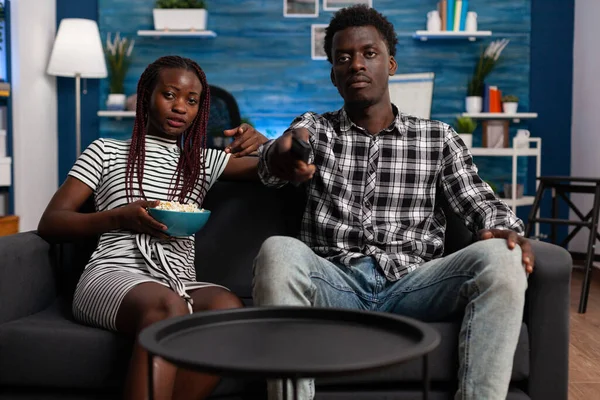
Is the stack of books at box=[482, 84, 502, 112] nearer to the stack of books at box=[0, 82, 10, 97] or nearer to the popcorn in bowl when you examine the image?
the stack of books at box=[0, 82, 10, 97]

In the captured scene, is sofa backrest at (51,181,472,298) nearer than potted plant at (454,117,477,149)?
Yes

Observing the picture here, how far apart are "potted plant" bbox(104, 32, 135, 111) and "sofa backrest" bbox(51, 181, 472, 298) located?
334cm

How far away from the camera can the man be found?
156 centimetres

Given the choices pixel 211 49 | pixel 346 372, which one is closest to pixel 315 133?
pixel 346 372

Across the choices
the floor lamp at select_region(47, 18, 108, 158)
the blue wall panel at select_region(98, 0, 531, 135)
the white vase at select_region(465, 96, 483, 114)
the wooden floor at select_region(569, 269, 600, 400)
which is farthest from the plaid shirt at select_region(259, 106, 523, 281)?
the blue wall panel at select_region(98, 0, 531, 135)

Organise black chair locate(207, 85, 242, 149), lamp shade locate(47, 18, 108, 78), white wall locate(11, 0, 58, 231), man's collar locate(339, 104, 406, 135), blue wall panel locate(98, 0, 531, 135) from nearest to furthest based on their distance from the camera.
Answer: man's collar locate(339, 104, 406, 135)
black chair locate(207, 85, 242, 149)
white wall locate(11, 0, 58, 231)
lamp shade locate(47, 18, 108, 78)
blue wall panel locate(98, 0, 531, 135)

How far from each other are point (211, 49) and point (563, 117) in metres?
2.56

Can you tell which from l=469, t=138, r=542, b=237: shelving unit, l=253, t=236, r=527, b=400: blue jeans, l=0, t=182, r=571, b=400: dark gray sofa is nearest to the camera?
l=253, t=236, r=527, b=400: blue jeans

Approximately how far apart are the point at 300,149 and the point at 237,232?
734 mm

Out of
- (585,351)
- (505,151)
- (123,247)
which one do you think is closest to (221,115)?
(505,151)

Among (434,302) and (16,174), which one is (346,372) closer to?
(434,302)

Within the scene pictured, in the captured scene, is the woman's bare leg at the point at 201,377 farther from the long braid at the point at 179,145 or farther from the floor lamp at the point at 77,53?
the floor lamp at the point at 77,53

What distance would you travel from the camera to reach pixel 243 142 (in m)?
2.00

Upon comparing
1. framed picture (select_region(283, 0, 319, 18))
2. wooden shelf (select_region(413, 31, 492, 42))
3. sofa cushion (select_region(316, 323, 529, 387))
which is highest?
framed picture (select_region(283, 0, 319, 18))
